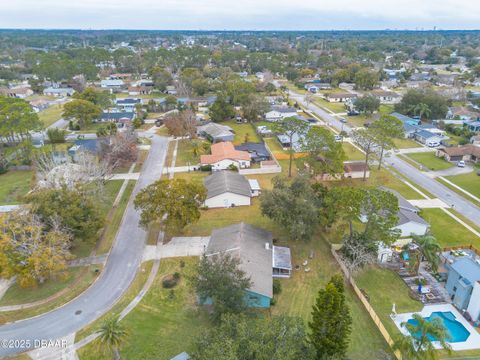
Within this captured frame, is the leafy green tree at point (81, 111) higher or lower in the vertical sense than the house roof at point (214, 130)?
higher

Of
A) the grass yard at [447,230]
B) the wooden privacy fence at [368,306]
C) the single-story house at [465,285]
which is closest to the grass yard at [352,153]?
the grass yard at [447,230]

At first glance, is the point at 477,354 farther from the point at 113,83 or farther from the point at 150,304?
the point at 113,83

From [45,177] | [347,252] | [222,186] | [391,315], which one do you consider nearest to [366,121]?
[222,186]

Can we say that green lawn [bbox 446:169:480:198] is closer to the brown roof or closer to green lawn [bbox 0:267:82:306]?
the brown roof

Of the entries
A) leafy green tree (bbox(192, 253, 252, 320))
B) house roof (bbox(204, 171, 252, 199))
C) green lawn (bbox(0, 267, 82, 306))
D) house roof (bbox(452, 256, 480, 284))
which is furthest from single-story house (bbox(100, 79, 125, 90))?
house roof (bbox(452, 256, 480, 284))

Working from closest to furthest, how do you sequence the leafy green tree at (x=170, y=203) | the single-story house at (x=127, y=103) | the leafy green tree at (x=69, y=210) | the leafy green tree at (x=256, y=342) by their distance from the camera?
the leafy green tree at (x=256, y=342) → the leafy green tree at (x=69, y=210) → the leafy green tree at (x=170, y=203) → the single-story house at (x=127, y=103)

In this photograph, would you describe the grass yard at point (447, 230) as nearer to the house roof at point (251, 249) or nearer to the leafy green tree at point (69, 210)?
the house roof at point (251, 249)
